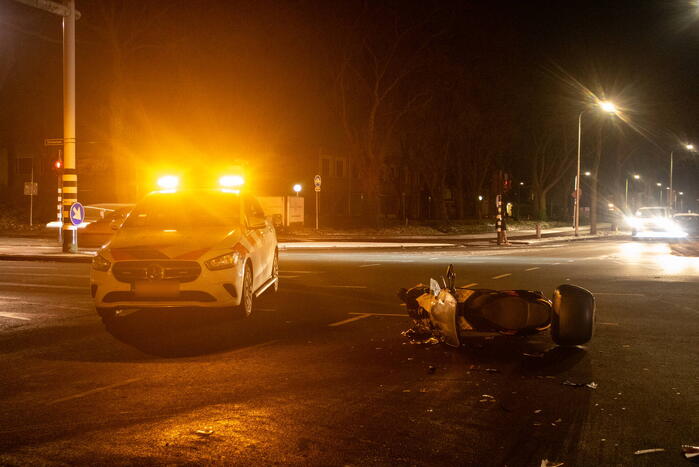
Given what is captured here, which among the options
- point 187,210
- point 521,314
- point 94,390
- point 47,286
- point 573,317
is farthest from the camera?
point 47,286

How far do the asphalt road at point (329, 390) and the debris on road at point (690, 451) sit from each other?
0.09 meters

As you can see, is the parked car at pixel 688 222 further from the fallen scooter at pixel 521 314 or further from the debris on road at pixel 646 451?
the debris on road at pixel 646 451

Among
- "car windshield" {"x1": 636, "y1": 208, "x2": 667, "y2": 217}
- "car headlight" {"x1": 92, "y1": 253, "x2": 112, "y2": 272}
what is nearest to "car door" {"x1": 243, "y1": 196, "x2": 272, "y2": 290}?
"car headlight" {"x1": 92, "y1": 253, "x2": 112, "y2": 272}

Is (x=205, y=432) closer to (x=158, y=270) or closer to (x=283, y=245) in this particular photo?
(x=158, y=270)

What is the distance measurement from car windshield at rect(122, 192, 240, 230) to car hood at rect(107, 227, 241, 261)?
2.25 feet

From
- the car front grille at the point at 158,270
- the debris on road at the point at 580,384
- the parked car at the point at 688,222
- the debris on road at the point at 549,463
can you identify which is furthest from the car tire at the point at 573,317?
the parked car at the point at 688,222

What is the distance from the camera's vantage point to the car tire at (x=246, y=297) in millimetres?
10664

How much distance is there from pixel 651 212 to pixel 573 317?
118 ft

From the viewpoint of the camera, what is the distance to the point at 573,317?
838 centimetres

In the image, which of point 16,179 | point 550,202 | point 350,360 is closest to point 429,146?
point 16,179

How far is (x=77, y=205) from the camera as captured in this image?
73.2ft

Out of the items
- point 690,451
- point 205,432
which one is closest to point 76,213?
point 205,432

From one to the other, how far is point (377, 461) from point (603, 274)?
1463cm

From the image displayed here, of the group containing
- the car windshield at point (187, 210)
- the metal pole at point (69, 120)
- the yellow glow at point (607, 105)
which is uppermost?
the yellow glow at point (607, 105)
